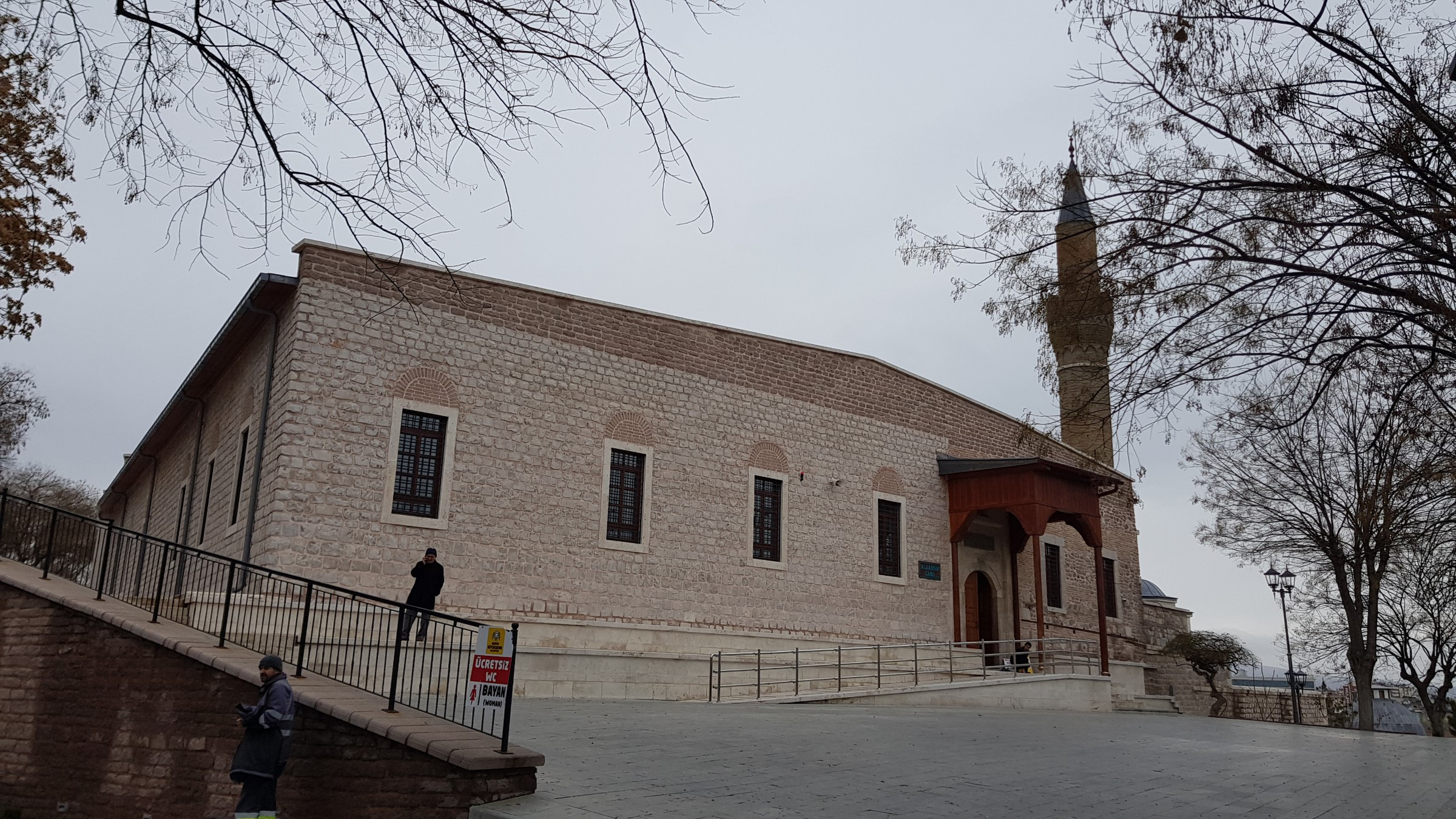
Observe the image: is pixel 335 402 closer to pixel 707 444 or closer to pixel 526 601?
pixel 526 601

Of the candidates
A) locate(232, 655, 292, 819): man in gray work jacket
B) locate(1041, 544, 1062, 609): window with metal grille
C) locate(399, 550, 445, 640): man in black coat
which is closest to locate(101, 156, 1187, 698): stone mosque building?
locate(399, 550, 445, 640): man in black coat

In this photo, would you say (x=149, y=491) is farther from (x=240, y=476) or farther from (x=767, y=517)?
(x=767, y=517)

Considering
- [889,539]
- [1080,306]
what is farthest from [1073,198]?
[889,539]

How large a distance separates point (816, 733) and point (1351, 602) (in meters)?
17.3

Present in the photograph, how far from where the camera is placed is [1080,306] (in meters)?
7.27

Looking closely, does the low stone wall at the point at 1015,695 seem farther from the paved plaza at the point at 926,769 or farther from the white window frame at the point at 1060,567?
the white window frame at the point at 1060,567

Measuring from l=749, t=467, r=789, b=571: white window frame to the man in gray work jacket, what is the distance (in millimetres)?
10915

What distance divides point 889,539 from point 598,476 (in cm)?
688

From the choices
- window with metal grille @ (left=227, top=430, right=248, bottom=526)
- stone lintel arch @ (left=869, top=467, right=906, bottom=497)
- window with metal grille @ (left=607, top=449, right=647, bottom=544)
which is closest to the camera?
window with metal grille @ (left=227, top=430, right=248, bottom=526)

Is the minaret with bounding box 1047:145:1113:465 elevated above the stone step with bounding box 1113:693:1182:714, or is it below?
above

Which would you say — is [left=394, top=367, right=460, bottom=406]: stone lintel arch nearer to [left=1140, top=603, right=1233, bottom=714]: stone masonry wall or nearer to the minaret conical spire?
the minaret conical spire

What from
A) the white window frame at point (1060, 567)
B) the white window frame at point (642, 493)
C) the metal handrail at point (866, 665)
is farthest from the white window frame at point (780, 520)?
the white window frame at point (1060, 567)

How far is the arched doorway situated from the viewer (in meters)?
21.7

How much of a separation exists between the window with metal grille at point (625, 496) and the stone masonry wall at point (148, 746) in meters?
7.37
